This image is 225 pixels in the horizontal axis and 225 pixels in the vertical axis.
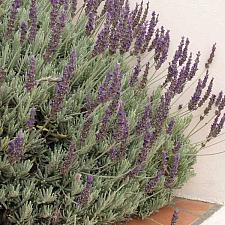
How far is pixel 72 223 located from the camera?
88.9 inches

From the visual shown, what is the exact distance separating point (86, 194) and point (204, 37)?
1590 millimetres

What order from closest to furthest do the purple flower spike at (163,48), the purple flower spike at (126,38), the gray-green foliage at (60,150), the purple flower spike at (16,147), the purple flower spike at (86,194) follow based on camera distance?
the purple flower spike at (16,147) < the purple flower spike at (86,194) < the gray-green foliage at (60,150) < the purple flower spike at (126,38) < the purple flower spike at (163,48)

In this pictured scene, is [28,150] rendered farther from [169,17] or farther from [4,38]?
[169,17]

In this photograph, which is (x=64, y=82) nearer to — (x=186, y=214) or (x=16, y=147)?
(x=16, y=147)

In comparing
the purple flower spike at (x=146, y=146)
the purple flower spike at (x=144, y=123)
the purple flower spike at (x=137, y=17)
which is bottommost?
the purple flower spike at (x=146, y=146)

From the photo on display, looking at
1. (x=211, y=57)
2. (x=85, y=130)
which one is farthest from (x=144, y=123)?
(x=211, y=57)

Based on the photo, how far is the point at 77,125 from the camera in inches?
92.4

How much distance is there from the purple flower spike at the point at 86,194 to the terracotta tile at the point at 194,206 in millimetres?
1123

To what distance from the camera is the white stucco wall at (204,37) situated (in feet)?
10.6

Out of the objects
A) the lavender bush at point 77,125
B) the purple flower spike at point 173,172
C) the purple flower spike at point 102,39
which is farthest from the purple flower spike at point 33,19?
the purple flower spike at point 173,172

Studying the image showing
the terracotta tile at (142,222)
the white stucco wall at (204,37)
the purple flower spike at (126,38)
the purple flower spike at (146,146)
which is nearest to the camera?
the purple flower spike at (146,146)

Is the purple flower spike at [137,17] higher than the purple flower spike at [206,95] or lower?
higher

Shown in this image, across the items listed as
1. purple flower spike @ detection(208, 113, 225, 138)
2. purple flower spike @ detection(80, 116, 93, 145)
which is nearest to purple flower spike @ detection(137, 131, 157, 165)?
purple flower spike @ detection(80, 116, 93, 145)

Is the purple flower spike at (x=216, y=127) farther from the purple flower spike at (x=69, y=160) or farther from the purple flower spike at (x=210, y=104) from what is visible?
the purple flower spike at (x=69, y=160)
